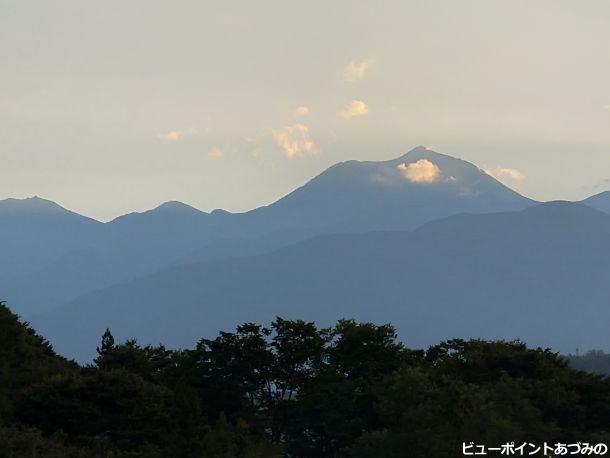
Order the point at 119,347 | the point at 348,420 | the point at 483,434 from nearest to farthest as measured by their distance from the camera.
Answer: the point at 483,434 → the point at 348,420 → the point at 119,347

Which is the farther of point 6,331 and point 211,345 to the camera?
point 211,345

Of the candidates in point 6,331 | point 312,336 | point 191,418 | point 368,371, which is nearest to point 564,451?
point 191,418

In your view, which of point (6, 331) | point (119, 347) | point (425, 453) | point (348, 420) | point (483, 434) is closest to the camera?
point (483, 434)

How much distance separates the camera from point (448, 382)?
159 ft

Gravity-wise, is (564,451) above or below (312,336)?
below

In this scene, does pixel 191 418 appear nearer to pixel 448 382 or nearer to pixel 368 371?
pixel 448 382

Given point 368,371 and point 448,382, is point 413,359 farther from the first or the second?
point 448,382

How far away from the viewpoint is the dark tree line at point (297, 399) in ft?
146

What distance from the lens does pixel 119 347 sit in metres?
82.0

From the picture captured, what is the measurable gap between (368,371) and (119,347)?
889 inches

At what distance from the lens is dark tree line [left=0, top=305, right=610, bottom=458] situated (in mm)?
44594

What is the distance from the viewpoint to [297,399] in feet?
233

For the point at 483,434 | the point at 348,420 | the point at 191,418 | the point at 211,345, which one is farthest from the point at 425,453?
the point at 211,345

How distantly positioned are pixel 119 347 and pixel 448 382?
40534mm
